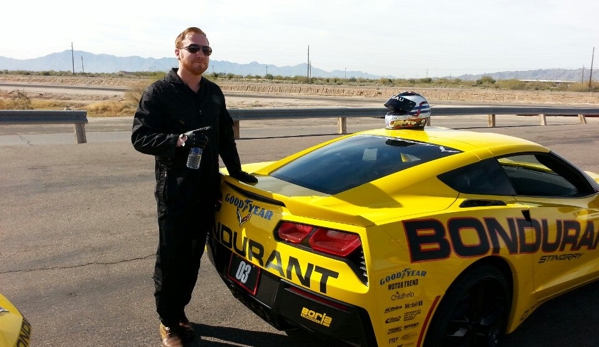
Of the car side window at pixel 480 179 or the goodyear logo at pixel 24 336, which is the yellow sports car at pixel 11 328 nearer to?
the goodyear logo at pixel 24 336

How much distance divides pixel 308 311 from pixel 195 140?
1.16 m

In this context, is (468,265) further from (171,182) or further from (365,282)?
(171,182)

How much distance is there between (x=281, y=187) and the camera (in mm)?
3375

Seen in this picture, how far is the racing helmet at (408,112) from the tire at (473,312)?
167cm

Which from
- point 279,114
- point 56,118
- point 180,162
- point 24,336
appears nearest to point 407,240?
point 180,162

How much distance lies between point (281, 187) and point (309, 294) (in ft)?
2.80

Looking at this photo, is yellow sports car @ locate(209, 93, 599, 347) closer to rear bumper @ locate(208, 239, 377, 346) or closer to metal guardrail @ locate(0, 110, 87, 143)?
rear bumper @ locate(208, 239, 377, 346)

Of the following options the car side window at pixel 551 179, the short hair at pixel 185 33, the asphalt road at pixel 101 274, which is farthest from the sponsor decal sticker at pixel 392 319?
the short hair at pixel 185 33

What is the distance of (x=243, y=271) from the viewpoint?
3174 millimetres

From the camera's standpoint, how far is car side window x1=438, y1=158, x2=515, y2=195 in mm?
3324

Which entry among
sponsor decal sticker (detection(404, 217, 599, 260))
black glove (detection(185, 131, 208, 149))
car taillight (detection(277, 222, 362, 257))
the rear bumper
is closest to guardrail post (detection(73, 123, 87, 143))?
black glove (detection(185, 131, 208, 149))

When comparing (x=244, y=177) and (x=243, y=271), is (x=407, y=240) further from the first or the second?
(x=244, y=177)

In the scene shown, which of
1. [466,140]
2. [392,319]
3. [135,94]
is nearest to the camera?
[392,319]

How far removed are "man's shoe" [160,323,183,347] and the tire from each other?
1.56 m
